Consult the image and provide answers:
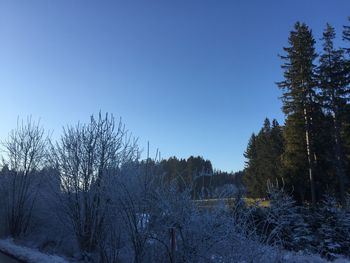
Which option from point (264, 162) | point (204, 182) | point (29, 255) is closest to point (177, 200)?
point (204, 182)

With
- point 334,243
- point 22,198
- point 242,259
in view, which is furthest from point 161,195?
point 22,198

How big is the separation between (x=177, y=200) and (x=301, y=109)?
27.8 m

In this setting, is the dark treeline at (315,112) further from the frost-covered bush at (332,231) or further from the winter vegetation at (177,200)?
the frost-covered bush at (332,231)

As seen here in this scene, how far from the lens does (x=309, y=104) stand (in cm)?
3397

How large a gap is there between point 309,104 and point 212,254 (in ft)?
92.1

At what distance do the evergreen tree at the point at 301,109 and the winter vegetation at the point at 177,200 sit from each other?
0.09 m

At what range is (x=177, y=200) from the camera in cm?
915

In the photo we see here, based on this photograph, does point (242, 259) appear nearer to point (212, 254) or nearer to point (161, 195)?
point (212, 254)

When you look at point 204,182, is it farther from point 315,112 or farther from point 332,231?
point 315,112

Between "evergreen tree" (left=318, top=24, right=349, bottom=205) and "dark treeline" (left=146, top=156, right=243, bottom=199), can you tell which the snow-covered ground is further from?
"evergreen tree" (left=318, top=24, right=349, bottom=205)

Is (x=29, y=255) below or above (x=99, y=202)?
below

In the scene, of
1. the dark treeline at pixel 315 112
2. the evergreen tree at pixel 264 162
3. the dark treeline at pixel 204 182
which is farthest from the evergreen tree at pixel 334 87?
the dark treeline at pixel 204 182

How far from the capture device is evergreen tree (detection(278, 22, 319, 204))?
34.1 meters

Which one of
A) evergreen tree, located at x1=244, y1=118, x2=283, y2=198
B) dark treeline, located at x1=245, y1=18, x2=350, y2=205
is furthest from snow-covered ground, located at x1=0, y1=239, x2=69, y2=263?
evergreen tree, located at x1=244, y1=118, x2=283, y2=198
